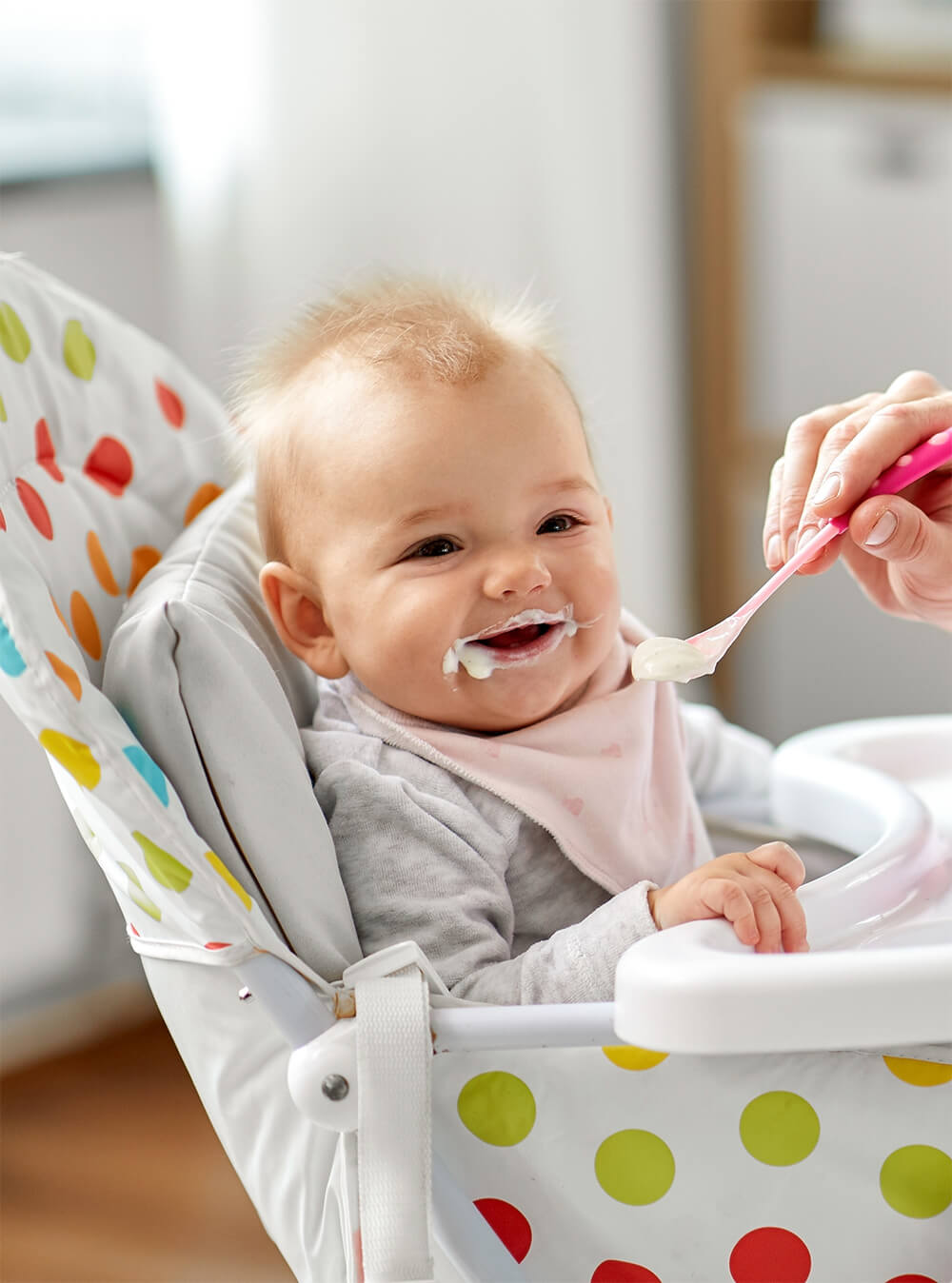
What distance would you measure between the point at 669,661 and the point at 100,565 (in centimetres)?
32

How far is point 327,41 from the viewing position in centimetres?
177

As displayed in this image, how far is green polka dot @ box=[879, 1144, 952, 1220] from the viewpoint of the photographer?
0.63m

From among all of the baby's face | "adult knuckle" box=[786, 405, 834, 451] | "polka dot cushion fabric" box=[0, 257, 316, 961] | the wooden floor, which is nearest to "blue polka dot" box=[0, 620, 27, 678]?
"polka dot cushion fabric" box=[0, 257, 316, 961]

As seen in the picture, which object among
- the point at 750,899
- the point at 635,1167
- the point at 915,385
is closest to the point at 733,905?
the point at 750,899

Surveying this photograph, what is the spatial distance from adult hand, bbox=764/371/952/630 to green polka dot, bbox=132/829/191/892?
353 mm

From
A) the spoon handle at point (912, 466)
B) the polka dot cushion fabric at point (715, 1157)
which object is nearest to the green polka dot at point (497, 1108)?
the polka dot cushion fabric at point (715, 1157)

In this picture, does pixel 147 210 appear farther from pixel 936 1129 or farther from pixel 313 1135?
pixel 936 1129

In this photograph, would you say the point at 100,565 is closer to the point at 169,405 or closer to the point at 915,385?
the point at 169,405

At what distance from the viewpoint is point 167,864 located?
0.64 meters

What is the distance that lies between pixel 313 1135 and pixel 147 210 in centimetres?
145

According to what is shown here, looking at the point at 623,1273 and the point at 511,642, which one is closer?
the point at 623,1273

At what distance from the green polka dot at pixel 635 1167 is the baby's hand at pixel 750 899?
3.7 inches

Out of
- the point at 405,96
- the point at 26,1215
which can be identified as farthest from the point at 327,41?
the point at 26,1215

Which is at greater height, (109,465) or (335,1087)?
(109,465)
